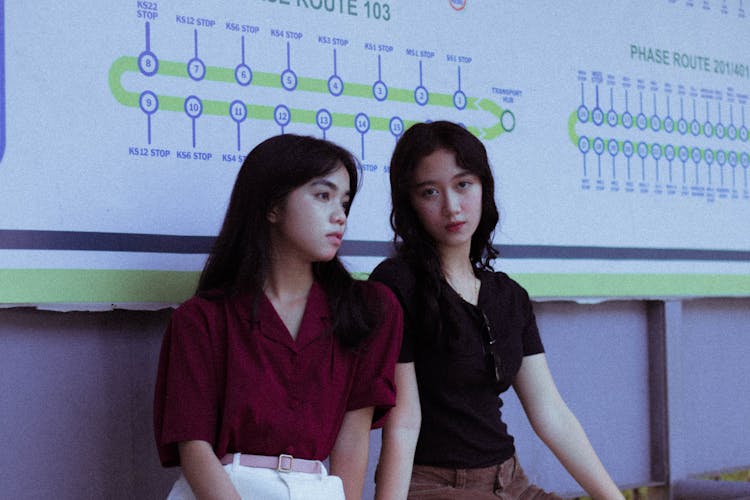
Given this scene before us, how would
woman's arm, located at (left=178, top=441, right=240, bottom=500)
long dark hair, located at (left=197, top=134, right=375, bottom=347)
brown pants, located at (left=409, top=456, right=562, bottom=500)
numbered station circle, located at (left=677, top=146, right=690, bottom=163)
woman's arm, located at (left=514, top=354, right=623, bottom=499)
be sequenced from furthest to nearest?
numbered station circle, located at (left=677, top=146, right=690, bottom=163) < woman's arm, located at (left=514, top=354, right=623, bottom=499) < brown pants, located at (left=409, top=456, right=562, bottom=500) < long dark hair, located at (left=197, top=134, right=375, bottom=347) < woman's arm, located at (left=178, top=441, right=240, bottom=500)

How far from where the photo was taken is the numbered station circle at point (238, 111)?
1798mm

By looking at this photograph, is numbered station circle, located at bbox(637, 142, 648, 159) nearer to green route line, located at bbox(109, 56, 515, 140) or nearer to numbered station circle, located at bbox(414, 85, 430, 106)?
green route line, located at bbox(109, 56, 515, 140)

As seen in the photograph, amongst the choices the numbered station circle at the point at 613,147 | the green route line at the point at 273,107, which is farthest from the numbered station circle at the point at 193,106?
the numbered station circle at the point at 613,147

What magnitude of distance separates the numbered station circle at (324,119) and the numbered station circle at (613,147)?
2.62 ft

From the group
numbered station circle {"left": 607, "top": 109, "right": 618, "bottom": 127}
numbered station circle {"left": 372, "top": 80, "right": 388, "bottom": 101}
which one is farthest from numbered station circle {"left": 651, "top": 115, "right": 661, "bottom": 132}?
numbered station circle {"left": 372, "top": 80, "right": 388, "bottom": 101}

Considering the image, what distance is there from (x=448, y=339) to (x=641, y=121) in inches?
41.7

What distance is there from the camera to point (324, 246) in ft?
5.12

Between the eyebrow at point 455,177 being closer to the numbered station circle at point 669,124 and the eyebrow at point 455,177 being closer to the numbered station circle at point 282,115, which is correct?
the numbered station circle at point 282,115

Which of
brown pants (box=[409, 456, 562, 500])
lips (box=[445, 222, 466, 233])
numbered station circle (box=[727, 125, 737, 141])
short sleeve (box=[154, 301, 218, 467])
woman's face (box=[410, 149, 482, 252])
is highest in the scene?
numbered station circle (box=[727, 125, 737, 141])

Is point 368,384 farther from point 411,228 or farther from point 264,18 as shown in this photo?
point 264,18

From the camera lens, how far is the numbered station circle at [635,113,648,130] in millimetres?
2488

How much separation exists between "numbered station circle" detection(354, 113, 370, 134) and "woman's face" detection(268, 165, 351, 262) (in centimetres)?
41

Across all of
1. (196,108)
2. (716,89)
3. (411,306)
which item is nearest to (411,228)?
(411,306)

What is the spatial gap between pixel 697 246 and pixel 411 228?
3.72 feet
